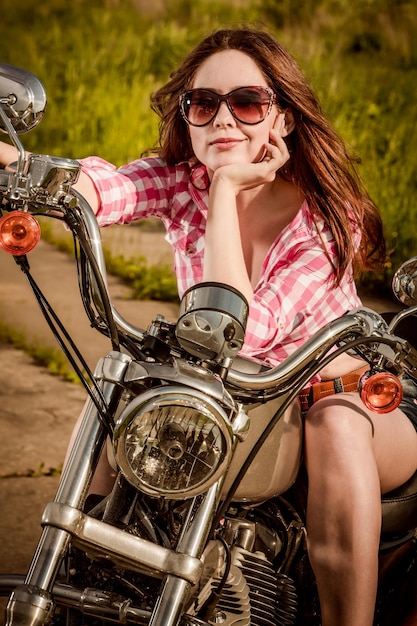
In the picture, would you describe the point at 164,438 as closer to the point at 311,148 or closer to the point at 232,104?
the point at 232,104

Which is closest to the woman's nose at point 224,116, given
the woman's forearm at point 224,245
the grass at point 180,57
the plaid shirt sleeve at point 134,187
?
the woman's forearm at point 224,245

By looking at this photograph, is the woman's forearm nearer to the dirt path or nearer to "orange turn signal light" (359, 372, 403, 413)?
"orange turn signal light" (359, 372, 403, 413)

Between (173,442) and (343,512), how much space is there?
18.9 inches

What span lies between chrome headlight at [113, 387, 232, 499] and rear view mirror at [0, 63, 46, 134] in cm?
51

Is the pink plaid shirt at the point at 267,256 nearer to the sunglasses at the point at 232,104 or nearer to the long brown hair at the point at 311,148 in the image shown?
the long brown hair at the point at 311,148

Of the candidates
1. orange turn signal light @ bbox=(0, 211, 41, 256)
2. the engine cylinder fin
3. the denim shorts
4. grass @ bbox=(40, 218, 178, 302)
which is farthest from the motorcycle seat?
grass @ bbox=(40, 218, 178, 302)

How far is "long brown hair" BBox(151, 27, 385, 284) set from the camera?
2.16m

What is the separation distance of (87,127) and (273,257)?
527cm

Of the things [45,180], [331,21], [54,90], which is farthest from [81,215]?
[331,21]

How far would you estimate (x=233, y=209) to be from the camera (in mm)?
1842

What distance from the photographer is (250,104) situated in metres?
2.01

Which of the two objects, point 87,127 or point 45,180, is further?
point 87,127

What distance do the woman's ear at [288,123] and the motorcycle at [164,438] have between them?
52 cm

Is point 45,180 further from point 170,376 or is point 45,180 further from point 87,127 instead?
point 87,127
